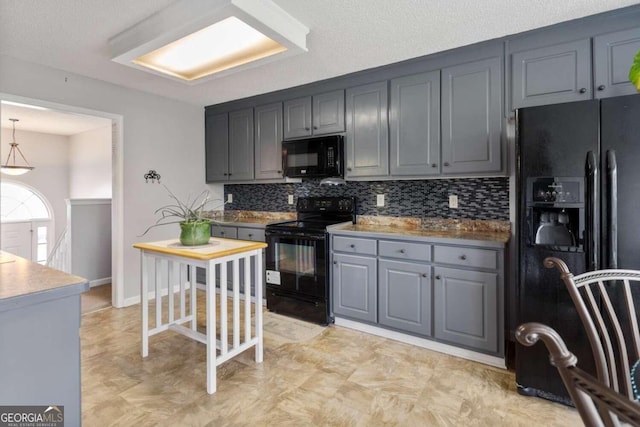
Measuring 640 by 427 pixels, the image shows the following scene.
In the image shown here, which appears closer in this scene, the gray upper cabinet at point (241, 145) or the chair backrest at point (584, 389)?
the chair backrest at point (584, 389)

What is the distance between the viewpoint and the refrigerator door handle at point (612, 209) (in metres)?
1.70

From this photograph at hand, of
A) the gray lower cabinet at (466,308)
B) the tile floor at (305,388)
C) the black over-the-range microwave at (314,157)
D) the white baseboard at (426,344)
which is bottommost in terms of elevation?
the tile floor at (305,388)

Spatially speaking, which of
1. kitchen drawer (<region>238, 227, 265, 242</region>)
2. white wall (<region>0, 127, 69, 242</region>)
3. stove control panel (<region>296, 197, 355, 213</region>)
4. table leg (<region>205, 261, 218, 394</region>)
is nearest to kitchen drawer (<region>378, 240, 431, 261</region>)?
stove control panel (<region>296, 197, 355, 213</region>)

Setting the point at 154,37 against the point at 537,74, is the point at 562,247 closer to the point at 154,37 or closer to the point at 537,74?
the point at 537,74

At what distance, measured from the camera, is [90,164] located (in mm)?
5773

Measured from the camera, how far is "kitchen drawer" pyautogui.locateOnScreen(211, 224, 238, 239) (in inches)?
152

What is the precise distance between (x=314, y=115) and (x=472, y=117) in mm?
1504

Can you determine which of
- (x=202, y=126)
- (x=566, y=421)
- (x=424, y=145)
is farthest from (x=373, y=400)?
(x=202, y=126)

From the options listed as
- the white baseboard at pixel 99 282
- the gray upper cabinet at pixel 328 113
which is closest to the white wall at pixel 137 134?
the white baseboard at pixel 99 282

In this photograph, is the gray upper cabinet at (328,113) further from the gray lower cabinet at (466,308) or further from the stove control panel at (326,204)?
the gray lower cabinet at (466,308)

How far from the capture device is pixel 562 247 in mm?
1831

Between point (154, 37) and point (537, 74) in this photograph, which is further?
point (537, 74)

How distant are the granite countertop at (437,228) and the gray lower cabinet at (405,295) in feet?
0.89

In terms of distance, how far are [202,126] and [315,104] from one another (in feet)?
5.81
